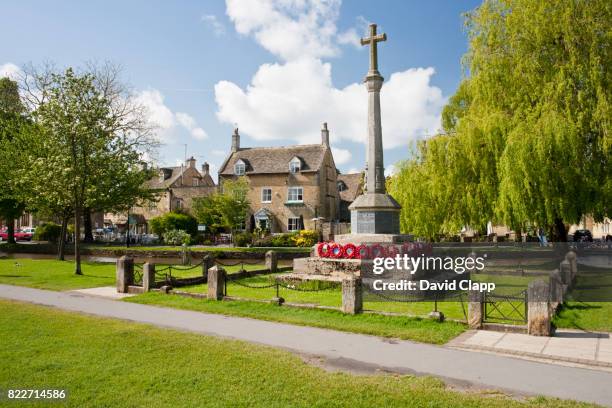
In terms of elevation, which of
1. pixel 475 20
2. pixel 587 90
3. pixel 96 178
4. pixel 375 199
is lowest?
pixel 375 199

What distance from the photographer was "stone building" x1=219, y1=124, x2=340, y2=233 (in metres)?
45.7

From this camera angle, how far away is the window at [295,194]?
151ft

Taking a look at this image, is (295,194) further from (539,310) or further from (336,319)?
(539,310)

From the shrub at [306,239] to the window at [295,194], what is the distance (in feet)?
23.8

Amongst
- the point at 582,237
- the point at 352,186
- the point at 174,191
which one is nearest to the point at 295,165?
the point at 352,186

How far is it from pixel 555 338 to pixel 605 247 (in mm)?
26962

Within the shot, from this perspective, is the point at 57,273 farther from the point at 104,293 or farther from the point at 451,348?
the point at 451,348

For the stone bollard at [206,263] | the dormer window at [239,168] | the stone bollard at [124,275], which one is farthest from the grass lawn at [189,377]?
the dormer window at [239,168]

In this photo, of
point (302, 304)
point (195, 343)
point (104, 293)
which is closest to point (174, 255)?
point (104, 293)

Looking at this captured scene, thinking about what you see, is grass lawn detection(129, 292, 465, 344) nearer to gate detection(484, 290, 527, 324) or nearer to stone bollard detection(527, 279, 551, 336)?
gate detection(484, 290, 527, 324)

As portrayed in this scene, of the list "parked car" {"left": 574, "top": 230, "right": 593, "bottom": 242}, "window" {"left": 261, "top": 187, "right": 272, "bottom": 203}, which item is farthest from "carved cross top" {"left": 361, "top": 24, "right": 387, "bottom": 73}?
"parked car" {"left": 574, "top": 230, "right": 593, "bottom": 242}

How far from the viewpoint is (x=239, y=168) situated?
4809 centimetres

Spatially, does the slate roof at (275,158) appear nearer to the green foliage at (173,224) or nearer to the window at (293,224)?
the window at (293,224)

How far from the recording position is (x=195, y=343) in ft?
27.5
